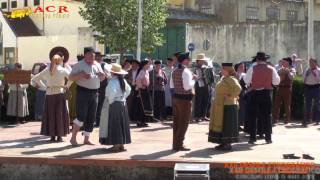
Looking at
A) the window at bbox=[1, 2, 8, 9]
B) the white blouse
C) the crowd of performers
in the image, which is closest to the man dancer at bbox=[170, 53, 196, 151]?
the crowd of performers

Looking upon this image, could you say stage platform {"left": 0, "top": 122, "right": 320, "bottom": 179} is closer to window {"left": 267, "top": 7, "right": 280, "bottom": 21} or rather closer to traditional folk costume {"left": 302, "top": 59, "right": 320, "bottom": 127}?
traditional folk costume {"left": 302, "top": 59, "right": 320, "bottom": 127}

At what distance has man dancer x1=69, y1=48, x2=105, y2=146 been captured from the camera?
37.3ft

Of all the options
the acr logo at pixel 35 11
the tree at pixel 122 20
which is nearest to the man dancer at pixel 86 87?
the tree at pixel 122 20

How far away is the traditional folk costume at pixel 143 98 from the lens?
15117 mm

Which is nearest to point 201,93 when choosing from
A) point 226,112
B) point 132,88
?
point 132,88

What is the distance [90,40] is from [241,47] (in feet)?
36.8

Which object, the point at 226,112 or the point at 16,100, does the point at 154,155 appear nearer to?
the point at 226,112

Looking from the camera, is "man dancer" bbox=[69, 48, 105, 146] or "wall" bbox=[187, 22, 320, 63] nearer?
"man dancer" bbox=[69, 48, 105, 146]

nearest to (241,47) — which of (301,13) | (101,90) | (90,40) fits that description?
(90,40)

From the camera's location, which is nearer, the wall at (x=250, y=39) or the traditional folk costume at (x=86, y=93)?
the traditional folk costume at (x=86, y=93)

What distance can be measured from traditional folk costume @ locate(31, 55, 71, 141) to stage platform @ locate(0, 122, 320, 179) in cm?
29

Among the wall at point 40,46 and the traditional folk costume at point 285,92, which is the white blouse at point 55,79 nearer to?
the traditional folk costume at point 285,92

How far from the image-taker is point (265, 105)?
12.2 metres

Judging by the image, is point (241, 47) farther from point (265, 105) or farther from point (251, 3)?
point (265, 105)
